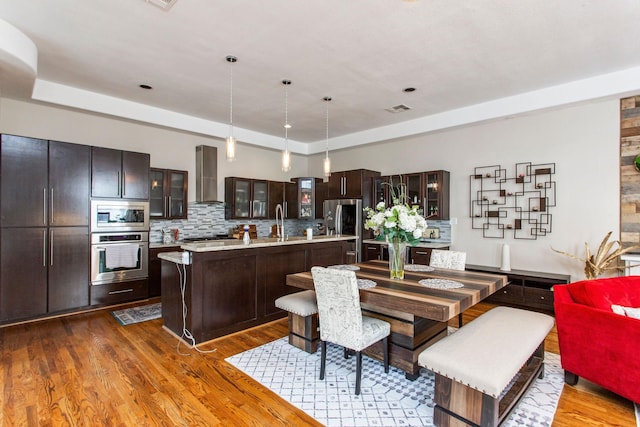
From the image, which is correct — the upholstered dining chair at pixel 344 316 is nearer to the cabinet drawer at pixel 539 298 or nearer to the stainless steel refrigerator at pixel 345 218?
the cabinet drawer at pixel 539 298

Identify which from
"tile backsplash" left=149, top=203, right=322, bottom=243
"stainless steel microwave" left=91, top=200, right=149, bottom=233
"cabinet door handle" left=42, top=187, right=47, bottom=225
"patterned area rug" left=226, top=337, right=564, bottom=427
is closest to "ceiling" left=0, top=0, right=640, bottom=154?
"cabinet door handle" left=42, top=187, right=47, bottom=225

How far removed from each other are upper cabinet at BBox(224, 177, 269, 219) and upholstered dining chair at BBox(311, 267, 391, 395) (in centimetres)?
406

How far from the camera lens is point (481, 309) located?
15.0 ft

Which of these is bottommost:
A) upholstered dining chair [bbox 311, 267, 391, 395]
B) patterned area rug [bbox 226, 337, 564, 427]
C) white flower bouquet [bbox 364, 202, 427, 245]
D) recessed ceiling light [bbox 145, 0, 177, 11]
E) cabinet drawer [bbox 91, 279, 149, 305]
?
patterned area rug [bbox 226, 337, 564, 427]

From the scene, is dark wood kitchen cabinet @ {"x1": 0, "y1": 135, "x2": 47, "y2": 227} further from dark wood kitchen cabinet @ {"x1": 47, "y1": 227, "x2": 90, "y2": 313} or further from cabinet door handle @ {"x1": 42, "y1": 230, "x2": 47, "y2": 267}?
dark wood kitchen cabinet @ {"x1": 47, "y1": 227, "x2": 90, "y2": 313}

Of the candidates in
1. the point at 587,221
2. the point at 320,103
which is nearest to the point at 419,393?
the point at 587,221

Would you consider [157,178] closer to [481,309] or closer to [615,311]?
[481,309]

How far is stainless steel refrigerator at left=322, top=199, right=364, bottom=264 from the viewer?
6305 mm

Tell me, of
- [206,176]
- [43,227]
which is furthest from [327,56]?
[43,227]

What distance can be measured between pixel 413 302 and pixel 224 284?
217 centimetres

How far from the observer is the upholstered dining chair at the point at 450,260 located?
11.7ft

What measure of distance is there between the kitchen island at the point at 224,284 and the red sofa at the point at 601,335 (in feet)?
9.35

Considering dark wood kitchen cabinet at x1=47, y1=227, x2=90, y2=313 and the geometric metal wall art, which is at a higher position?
the geometric metal wall art

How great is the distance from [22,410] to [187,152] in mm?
4447
